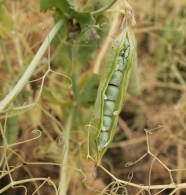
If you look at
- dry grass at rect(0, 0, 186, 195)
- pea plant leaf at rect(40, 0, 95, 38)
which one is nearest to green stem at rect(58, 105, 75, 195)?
dry grass at rect(0, 0, 186, 195)

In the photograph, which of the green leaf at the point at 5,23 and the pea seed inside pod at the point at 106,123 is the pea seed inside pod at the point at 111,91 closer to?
the pea seed inside pod at the point at 106,123

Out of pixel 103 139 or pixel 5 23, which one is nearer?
pixel 103 139

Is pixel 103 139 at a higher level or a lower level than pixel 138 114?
higher

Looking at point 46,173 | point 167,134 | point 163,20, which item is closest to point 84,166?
point 46,173

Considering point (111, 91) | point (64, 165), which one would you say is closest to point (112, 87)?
point (111, 91)

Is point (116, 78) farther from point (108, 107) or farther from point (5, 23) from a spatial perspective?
point (5, 23)

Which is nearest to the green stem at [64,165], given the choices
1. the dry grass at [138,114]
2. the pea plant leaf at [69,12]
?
the dry grass at [138,114]

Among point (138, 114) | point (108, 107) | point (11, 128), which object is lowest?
point (138, 114)

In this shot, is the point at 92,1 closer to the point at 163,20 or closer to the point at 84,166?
the point at 84,166
